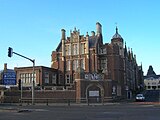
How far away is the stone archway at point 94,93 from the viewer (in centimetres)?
5819

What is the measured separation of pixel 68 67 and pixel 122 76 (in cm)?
1358

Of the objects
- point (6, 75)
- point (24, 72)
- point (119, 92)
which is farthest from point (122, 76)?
point (6, 75)

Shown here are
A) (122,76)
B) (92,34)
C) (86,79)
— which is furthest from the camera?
(92,34)

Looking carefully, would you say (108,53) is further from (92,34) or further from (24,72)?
(24,72)

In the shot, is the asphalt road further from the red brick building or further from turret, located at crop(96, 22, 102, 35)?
turret, located at crop(96, 22, 102, 35)

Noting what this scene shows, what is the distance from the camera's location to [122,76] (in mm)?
75312

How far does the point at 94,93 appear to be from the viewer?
58438mm

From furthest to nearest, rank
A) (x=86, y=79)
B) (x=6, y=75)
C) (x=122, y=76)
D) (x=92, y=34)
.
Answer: (x=92, y=34), (x=122, y=76), (x=86, y=79), (x=6, y=75)

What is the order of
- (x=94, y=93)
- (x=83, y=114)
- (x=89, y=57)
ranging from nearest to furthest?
(x=83, y=114) → (x=94, y=93) → (x=89, y=57)

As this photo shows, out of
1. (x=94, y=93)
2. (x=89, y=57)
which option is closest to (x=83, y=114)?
(x=94, y=93)

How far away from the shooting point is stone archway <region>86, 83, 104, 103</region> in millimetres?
58188

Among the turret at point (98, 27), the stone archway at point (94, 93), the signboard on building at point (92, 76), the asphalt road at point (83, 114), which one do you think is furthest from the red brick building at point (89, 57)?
the asphalt road at point (83, 114)

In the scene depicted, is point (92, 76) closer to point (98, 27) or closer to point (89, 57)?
point (89, 57)

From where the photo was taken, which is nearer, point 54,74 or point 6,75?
point 6,75
